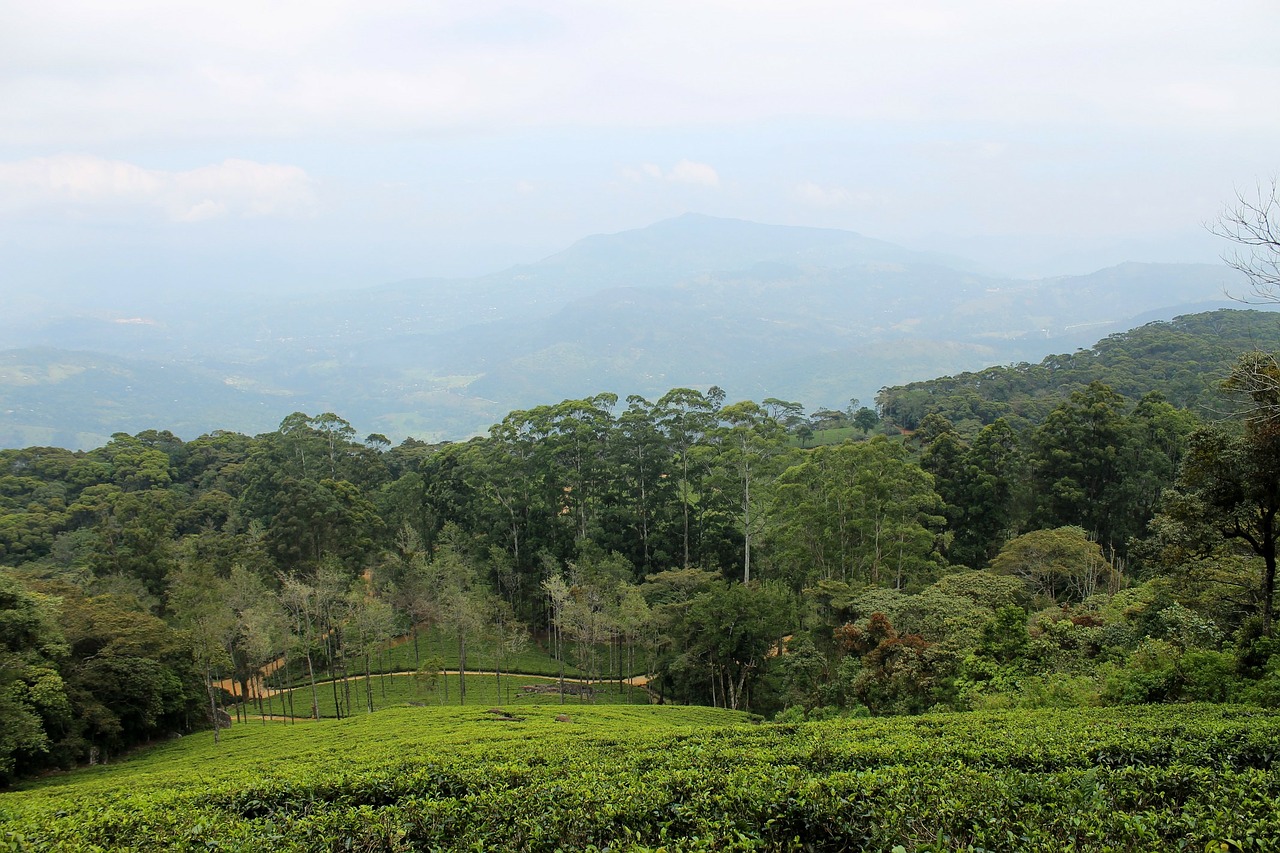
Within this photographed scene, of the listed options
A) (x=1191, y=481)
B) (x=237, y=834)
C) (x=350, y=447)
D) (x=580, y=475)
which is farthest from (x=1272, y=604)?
(x=350, y=447)

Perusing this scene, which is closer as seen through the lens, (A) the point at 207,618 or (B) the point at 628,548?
(A) the point at 207,618

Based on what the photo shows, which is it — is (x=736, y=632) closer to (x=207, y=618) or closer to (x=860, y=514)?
(x=860, y=514)

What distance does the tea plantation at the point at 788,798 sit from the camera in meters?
6.41

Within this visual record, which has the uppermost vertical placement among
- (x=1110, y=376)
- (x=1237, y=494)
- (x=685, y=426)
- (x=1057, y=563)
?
(x=1110, y=376)

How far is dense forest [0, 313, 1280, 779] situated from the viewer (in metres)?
17.2

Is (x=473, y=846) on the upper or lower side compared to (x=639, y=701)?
upper

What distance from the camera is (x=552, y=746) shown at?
13500 millimetres

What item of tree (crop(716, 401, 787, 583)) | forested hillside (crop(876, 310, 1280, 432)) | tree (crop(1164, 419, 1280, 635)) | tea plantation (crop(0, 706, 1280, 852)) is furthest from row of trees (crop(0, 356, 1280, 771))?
forested hillside (crop(876, 310, 1280, 432))

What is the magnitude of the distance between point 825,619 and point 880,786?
21.9 meters

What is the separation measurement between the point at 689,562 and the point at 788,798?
120ft

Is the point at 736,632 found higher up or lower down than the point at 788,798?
lower down

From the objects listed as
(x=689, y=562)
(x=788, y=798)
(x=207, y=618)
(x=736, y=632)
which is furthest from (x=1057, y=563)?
(x=207, y=618)

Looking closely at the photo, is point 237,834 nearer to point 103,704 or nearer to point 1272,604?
point 1272,604

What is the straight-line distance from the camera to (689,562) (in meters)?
43.5
